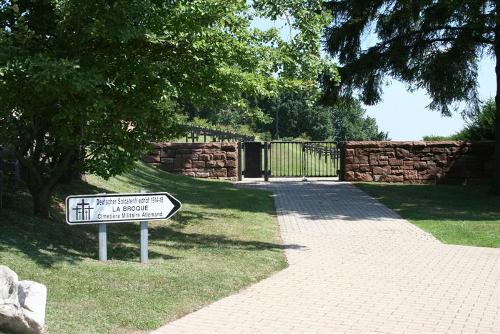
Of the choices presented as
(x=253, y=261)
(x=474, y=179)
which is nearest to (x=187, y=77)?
(x=253, y=261)

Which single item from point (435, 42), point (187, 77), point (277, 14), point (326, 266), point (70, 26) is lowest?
point (326, 266)

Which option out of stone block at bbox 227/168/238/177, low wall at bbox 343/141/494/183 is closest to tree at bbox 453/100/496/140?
low wall at bbox 343/141/494/183

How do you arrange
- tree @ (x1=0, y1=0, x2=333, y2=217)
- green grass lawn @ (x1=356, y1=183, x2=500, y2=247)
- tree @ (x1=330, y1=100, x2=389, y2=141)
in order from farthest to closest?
tree @ (x1=330, y1=100, x2=389, y2=141) → green grass lawn @ (x1=356, y1=183, x2=500, y2=247) → tree @ (x1=0, y1=0, x2=333, y2=217)

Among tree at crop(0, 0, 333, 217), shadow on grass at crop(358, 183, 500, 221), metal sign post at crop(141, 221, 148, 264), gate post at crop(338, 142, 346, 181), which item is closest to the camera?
tree at crop(0, 0, 333, 217)

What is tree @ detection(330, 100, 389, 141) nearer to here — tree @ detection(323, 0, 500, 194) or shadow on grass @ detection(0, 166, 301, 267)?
tree @ detection(323, 0, 500, 194)

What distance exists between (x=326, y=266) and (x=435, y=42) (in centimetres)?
1211

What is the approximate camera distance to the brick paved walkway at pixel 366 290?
559 cm

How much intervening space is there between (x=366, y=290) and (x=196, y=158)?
1556 centimetres

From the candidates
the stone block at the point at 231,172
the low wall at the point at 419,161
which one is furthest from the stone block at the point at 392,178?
the stone block at the point at 231,172

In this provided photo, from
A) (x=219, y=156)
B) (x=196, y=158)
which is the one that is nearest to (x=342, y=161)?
(x=219, y=156)

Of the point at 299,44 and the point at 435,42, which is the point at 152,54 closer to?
the point at 299,44

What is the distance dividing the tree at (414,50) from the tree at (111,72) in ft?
30.6

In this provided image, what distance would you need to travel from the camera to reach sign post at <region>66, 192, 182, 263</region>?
715cm

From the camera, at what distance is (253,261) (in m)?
8.23
